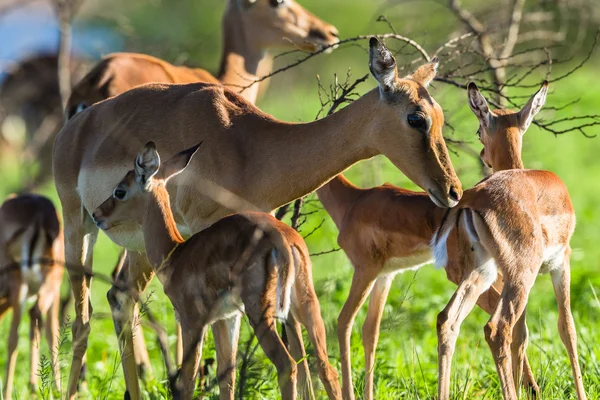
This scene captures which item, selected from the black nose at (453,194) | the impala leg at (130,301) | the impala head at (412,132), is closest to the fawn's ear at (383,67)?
the impala head at (412,132)

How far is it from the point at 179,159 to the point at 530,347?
251 cm

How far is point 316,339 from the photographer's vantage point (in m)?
4.10

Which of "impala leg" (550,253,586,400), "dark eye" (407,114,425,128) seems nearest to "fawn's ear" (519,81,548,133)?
"impala leg" (550,253,586,400)

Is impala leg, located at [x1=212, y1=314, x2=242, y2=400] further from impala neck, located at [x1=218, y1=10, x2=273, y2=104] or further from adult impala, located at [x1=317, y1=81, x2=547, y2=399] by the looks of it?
impala neck, located at [x1=218, y1=10, x2=273, y2=104]

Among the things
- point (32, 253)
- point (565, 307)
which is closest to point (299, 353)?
point (565, 307)

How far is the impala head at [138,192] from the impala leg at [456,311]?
134 centimetres

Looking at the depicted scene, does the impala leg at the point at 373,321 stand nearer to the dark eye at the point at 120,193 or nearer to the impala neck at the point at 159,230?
the impala neck at the point at 159,230

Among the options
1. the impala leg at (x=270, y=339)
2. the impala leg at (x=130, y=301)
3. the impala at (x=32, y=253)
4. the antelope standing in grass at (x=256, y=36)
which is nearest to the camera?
the impala leg at (x=270, y=339)

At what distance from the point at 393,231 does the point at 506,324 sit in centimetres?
106

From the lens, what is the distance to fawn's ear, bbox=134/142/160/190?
4.25m

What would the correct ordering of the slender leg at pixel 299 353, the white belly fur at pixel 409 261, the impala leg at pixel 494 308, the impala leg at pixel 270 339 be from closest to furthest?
the impala leg at pixel 270 339
the slender leg at pixel 299 353
the impala leg at pixel 494 308
the white belly fur at pixel 409 261

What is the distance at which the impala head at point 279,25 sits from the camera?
7645 mm

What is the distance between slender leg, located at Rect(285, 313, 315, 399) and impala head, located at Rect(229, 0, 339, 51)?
12.0 ft

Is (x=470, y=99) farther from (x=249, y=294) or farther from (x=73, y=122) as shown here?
(x=73, y=122)
